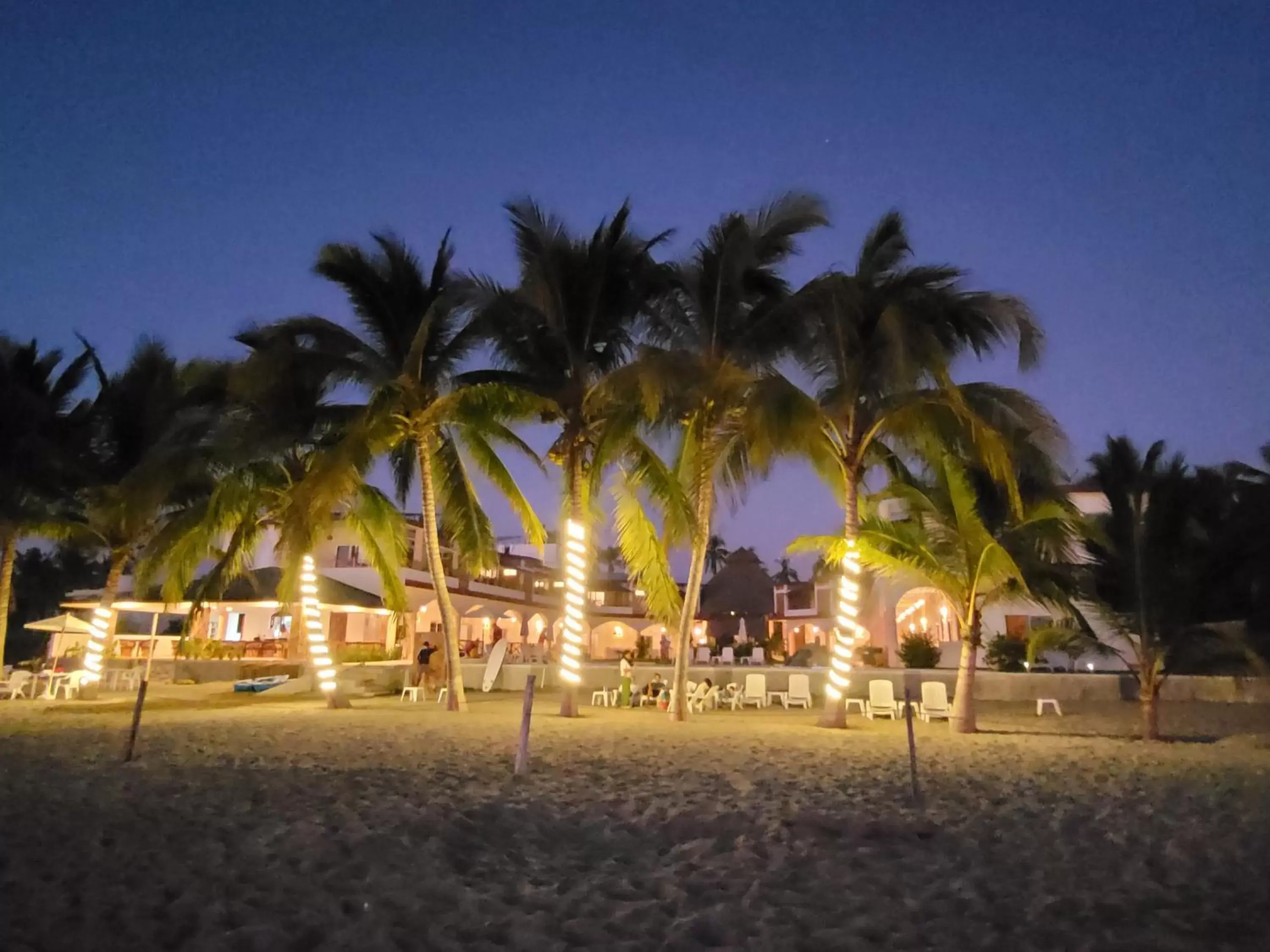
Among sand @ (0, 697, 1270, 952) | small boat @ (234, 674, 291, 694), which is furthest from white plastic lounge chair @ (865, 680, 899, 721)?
small boat @ (234, 674, 291, 694)

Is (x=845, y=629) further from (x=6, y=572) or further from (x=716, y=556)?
(x=716, y=556)

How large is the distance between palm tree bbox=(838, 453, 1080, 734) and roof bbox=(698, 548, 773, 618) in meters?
32.2

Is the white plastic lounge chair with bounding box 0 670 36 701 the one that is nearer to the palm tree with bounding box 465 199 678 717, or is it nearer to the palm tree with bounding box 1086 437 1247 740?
the palm tree with bounding box 465 199 678 717

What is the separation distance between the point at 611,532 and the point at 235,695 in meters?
9.64

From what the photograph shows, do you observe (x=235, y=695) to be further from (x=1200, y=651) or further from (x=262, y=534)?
(x=1200, y=651)

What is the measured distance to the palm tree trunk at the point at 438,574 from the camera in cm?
1479

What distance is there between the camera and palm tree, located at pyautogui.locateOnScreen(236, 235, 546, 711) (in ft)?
45.9

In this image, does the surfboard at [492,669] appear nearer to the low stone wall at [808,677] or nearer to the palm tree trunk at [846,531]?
the low stone wall at [808,677]

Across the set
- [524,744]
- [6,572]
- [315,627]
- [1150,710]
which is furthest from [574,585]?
[6,572]

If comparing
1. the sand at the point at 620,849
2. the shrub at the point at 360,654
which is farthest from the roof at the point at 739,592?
the sand at the point at 620,849

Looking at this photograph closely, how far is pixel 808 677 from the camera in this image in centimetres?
1870

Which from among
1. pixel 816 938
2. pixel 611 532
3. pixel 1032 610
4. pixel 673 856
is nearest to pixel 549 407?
pixel 611 532

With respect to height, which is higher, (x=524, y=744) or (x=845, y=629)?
(x=845, y=629)

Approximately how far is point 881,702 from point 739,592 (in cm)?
3151
